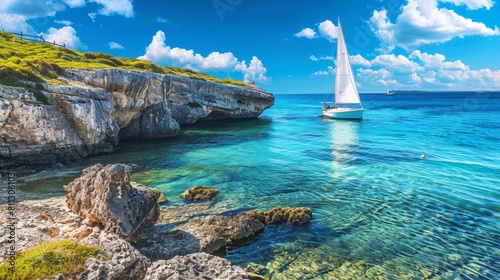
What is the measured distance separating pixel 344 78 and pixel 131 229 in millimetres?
69605

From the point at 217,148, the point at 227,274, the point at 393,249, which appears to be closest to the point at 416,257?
the point at 393,249

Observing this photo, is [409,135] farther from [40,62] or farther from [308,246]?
[40,62]

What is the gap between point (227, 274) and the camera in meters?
9.11

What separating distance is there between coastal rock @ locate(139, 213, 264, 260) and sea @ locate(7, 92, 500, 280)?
2.08 ft

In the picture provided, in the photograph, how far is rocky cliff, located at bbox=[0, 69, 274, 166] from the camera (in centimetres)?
2808

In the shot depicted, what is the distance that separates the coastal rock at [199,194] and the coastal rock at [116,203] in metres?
4.45

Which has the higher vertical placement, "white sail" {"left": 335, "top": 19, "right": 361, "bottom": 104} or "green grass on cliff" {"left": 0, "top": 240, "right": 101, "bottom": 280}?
"white sail" {"left": 335, "top": 19, "right": 361, "bottom": 104}

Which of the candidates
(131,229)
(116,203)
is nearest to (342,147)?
(131,229)

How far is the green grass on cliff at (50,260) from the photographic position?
769cm

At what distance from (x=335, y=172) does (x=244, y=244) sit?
53.1 feet

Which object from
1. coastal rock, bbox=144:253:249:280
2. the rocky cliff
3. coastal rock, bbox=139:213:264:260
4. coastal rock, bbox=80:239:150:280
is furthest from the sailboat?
coastal rock, bbox=80:239:150:280

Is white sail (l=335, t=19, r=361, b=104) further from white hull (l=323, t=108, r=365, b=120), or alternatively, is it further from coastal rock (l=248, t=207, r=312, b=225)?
coastal rock (l=248, t=207, r=312, b=225)

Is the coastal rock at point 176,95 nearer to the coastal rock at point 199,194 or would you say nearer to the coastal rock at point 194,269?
the coastal rock at point 199,194

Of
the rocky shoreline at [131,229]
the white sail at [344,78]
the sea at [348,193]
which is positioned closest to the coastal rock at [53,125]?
the sea at [348,193]
